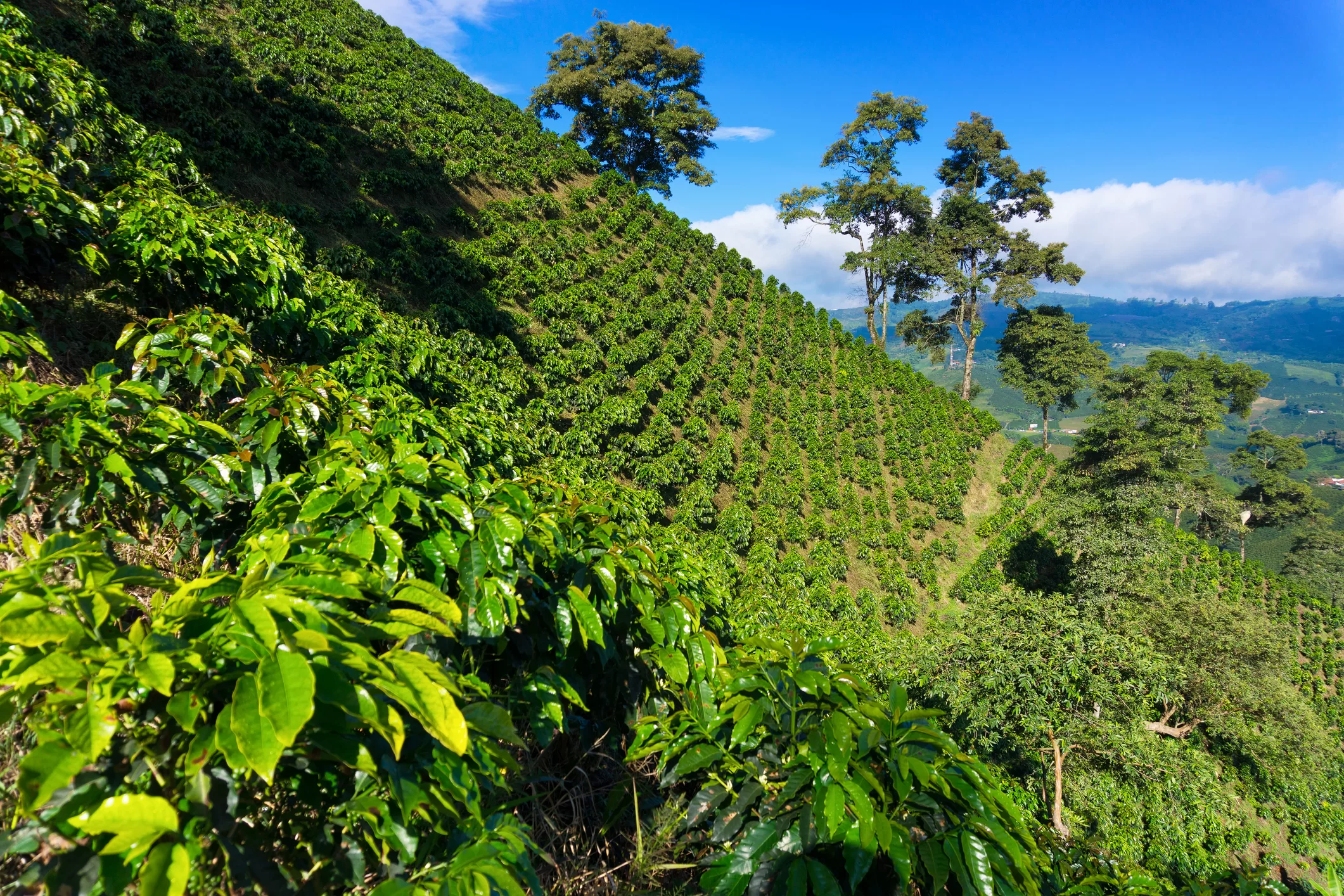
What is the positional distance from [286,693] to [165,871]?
0.24 meters

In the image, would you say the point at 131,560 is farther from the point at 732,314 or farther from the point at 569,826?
the point at 732,314

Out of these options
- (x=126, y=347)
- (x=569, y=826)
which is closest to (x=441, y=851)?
(x=569, y=826)

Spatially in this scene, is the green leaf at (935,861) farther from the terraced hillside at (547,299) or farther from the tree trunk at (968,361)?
the tree trunk at (968,361)

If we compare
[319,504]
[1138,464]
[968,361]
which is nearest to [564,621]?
[319,504]

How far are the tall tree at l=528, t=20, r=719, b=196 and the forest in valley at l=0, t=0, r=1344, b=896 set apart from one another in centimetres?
818

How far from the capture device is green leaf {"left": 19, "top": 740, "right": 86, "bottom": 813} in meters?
0.75

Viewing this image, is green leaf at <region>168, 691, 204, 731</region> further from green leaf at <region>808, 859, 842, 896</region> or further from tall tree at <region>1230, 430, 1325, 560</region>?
tall tree at <region>1230, 430, 1325, 560</region>

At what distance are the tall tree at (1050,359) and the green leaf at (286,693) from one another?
1114 inches

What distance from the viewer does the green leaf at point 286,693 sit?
849mm

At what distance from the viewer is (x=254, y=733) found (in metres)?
0.85

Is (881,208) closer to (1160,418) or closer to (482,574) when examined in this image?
(1160,418)

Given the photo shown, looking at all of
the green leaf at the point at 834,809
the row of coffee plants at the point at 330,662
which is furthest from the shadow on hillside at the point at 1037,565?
the green leaf at the point at 834,809

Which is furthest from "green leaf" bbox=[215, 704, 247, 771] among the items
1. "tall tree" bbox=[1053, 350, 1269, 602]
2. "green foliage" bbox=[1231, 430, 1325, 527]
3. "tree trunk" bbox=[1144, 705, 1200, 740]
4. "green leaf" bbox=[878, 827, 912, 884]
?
"green foliage" bbox=[1231, 430, 1325, 527]

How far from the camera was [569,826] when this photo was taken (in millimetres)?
1821
